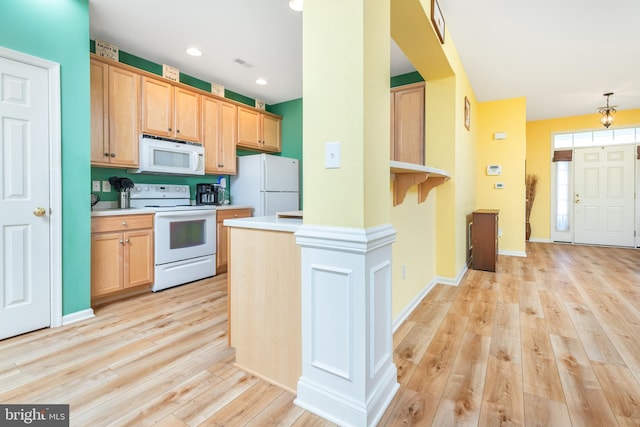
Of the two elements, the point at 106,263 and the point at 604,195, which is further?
the point at 604,195

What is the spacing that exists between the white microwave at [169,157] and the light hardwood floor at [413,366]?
1.40m

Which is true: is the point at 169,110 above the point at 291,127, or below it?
below

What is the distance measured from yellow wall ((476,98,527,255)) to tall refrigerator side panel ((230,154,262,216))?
368 centimetres

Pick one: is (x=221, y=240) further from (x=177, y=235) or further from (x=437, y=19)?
(x=437, y=19)

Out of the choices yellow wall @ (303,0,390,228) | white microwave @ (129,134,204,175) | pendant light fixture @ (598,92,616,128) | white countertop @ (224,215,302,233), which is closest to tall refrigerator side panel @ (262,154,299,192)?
white microwave @ (129,134,204,175)

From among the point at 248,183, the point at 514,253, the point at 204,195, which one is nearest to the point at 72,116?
the point at 204,195

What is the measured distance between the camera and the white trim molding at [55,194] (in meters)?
2.25

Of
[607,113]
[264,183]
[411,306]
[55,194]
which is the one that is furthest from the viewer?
[607,113]

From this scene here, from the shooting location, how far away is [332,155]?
1.29 m

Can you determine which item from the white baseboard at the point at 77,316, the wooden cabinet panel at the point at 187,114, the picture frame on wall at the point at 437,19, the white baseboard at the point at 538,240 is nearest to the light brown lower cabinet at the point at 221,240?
the wooden cabinet panel at the point at 187,114

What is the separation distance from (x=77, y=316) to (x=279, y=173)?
9.01 ft

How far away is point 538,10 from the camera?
8.27 feet

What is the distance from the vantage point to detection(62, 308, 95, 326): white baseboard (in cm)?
233

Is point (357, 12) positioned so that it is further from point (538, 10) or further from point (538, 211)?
point (538, 211)
